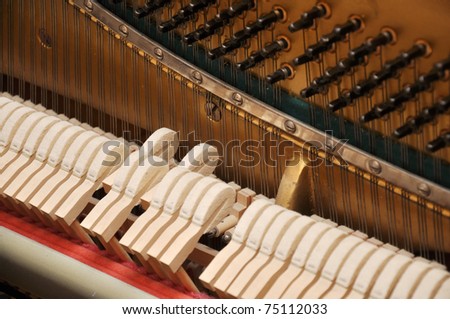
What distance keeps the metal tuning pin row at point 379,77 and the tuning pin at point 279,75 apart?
223mm

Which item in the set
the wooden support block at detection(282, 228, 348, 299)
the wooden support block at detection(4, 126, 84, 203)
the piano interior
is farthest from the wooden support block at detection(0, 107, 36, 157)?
the wooden support block at detection(282, 228, 348, 299)

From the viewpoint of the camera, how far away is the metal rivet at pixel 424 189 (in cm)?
384

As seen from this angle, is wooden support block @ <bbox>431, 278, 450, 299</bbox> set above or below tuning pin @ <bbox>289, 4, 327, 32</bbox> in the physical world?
below

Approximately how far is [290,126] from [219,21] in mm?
456

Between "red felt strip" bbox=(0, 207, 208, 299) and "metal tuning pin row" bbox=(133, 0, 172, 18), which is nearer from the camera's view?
"red felt strip" bbox=(0, 207, 208, 299)

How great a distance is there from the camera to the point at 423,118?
147 inches

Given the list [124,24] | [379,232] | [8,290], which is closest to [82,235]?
[8,290]

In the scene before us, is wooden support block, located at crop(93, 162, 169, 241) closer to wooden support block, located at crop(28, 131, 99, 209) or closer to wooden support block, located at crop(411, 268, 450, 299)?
wooden support block, located at crop(28, 131, 99, 209)

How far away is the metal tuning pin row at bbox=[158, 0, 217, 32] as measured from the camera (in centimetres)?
429

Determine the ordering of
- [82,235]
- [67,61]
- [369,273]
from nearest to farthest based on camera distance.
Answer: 1. [369,273]
2. [82,235]
3. [67,61]

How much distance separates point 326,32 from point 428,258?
2.76 ft

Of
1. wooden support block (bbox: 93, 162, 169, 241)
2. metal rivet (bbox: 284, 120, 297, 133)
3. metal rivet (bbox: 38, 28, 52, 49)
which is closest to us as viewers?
metal rivet (bbox: 284, 120, 297, 133)

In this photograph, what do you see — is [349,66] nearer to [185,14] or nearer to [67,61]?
[185,14]

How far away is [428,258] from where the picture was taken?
4027mm
